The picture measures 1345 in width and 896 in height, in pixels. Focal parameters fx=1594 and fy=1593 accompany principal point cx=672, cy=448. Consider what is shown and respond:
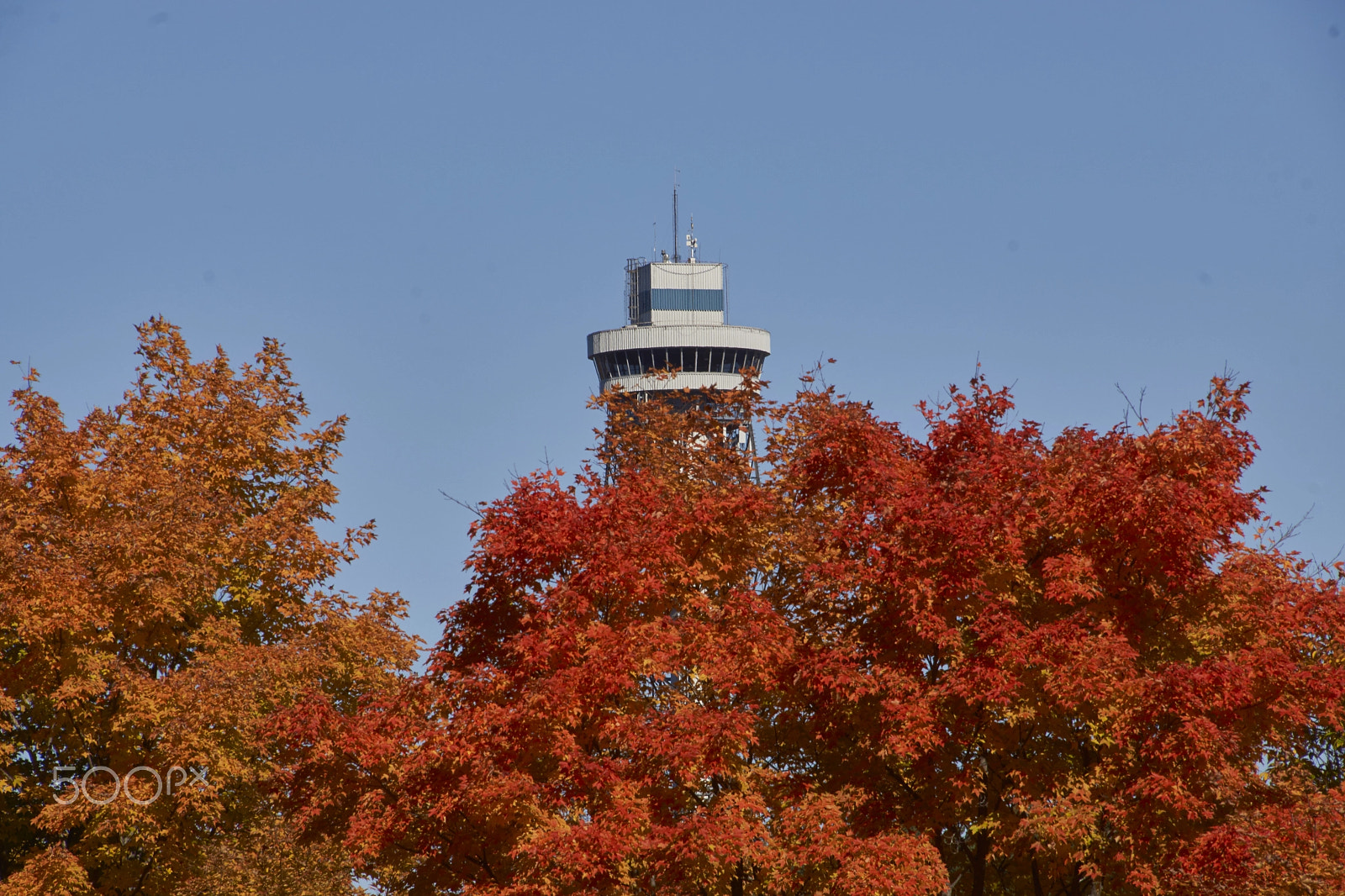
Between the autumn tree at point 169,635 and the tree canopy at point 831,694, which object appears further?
the autumn tree at point 169,635

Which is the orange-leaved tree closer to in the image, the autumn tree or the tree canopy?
the tree canopy

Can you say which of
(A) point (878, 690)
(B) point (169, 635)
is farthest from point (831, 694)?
(B) point (169, 635)

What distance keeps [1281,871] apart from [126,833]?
22.2 meters

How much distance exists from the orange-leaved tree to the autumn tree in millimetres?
4032

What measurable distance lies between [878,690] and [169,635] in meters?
15.5

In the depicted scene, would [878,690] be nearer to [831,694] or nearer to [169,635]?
[831,694]

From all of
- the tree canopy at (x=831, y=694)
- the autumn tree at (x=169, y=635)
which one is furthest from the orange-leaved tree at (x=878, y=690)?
the autumn tree at (x=169, y=635)

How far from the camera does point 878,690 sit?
23.5 metres

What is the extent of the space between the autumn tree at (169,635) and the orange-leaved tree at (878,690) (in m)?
4.03

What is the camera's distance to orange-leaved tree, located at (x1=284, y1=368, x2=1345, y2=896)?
2186 centimetres

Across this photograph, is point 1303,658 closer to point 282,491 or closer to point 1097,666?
point 1097,666

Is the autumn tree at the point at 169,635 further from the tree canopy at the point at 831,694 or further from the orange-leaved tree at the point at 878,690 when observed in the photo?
the orange-leaved tree at the point at 878,690

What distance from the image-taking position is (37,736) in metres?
32.8

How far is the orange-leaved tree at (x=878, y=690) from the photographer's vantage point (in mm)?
21859
